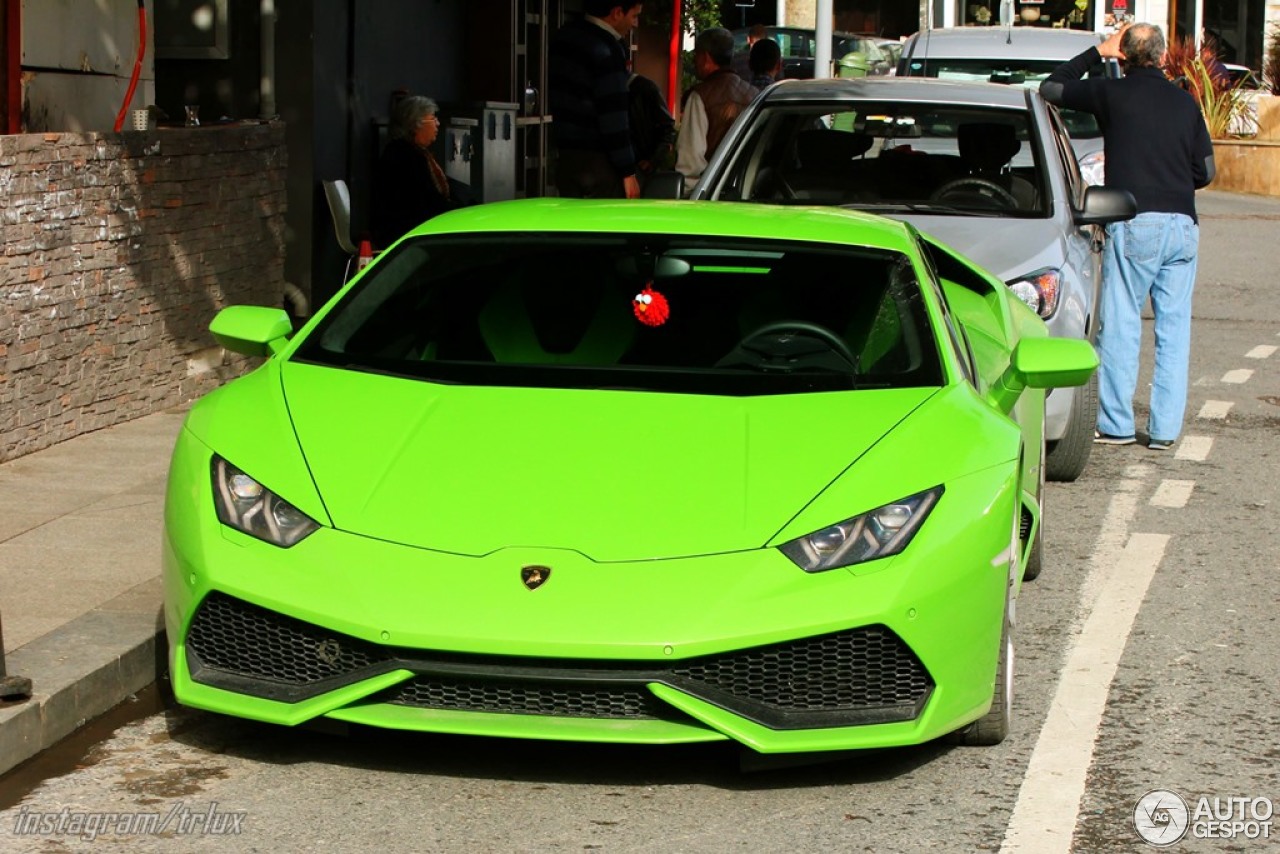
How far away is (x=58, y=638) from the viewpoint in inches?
232

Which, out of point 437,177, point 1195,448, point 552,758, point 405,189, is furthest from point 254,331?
point 437,177

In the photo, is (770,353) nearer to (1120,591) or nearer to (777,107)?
(1120,591)

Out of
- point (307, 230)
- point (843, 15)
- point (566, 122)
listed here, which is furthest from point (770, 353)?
point (843, 15)

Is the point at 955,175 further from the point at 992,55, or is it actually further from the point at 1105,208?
the point at 992,55

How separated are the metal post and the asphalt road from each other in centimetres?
23

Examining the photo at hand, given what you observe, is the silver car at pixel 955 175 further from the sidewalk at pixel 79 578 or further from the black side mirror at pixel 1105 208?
the sidewalk at pixel 79 578

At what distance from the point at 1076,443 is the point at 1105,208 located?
108 centimetres

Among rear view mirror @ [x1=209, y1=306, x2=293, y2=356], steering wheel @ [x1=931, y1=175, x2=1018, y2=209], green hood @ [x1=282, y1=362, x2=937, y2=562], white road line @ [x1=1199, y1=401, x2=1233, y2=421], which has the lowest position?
white road line @ [x1=1199, y1=401, x2=1233, y2=421]

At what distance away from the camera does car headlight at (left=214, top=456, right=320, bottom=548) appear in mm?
4969

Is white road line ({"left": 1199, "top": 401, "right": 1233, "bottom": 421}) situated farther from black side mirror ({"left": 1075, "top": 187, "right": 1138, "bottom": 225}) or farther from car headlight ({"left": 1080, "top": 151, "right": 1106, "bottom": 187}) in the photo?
car headlight ({"left": 1080, "top": 151, "right": 1106, "bottom": 187})

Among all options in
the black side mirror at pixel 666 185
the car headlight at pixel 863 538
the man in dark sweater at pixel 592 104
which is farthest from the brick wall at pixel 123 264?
the car headlight at pixel 863 538

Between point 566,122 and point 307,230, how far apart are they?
2.07 meters

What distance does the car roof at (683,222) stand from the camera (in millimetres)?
6316

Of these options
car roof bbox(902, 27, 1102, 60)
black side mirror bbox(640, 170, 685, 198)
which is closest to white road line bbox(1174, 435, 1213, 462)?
black side mirror bbox(640, 170, 685, 198)
